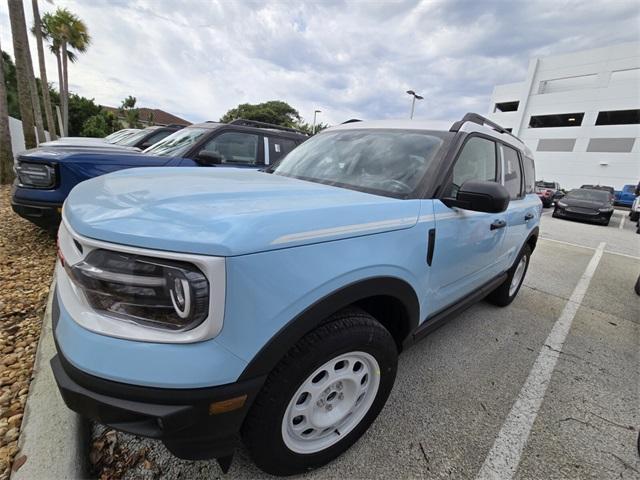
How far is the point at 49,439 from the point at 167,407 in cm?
102

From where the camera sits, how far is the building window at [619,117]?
2867 centimetres

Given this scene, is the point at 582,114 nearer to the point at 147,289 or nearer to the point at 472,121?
the point at 472,121

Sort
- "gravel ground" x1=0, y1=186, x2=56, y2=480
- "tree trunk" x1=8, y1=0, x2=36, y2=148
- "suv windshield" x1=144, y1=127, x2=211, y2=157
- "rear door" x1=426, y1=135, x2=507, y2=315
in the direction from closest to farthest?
"gravel ground" x1=0, y1=186, x2=56, y2=480
"rear door" x1=426, y1=135, x2=507, y2=315
"suv windshield" x1=144, y1=127, x2=211, y2=157
"tree trunk" x1=8, y1=0, x2=36, y2=148

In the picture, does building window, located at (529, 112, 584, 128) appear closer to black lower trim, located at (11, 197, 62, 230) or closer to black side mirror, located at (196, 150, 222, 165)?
black side mirror, located at (196, 150, 222, 165)

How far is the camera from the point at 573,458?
1.83 meters

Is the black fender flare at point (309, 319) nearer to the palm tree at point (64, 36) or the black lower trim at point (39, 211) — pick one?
the black lower trim at point (39, 211)

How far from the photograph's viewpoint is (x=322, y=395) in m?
1.55

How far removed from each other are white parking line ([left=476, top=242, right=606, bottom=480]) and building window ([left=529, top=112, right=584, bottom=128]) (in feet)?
129

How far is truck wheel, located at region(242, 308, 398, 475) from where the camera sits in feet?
4.29

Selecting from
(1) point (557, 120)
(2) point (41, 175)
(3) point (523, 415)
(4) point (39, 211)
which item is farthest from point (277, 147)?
(1) point (557, 120)

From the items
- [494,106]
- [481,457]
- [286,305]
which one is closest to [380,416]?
[481,457]

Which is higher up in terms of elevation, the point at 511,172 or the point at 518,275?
the point at 511,172

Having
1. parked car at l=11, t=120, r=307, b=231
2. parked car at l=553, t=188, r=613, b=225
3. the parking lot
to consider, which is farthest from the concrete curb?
parked car at l=553, t=188, r=613, b=225

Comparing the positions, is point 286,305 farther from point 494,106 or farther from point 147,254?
point 494,106
